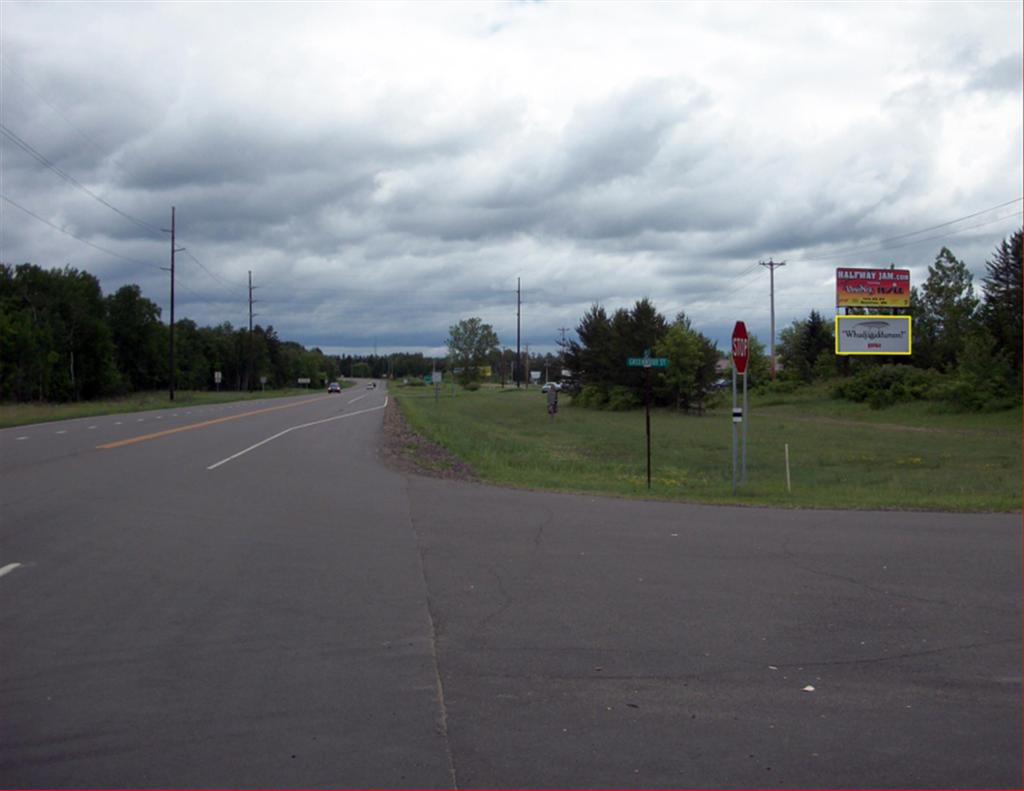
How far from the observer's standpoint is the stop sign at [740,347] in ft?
59.5

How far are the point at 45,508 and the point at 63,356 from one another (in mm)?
92125

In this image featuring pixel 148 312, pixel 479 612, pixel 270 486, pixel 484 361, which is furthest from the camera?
pixel 484 361

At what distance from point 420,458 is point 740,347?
9.42 m

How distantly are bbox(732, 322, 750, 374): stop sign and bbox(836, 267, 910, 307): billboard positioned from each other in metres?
9.51

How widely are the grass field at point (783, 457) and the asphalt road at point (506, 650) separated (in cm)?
401

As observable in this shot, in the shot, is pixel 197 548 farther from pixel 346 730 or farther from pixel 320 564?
pixel 346 730

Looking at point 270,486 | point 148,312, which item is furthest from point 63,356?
point 270,486

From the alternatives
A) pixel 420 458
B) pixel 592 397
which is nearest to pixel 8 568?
pixel 420 458

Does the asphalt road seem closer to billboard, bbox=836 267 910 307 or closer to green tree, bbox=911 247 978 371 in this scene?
billboard, bbox=836 267 910 307

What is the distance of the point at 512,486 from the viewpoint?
18953mm

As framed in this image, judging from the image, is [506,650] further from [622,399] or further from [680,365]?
[622,399]

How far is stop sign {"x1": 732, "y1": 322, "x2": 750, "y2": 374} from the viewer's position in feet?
59.5

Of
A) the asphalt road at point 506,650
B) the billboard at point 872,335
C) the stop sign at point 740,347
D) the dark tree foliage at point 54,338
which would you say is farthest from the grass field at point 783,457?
the dark tree foliage at point 54,338

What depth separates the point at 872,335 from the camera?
27.1 meters
